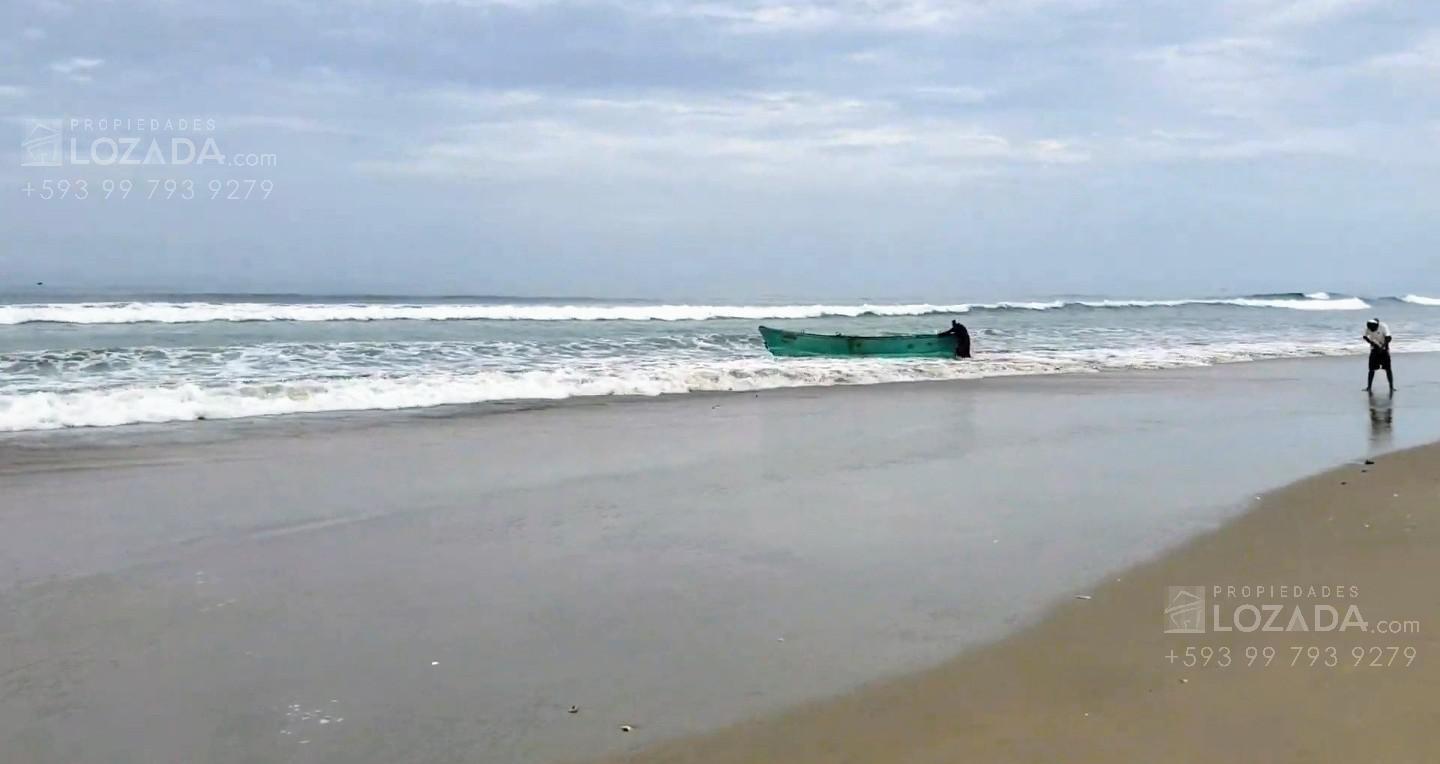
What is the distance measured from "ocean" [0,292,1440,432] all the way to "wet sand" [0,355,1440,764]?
1.84 m

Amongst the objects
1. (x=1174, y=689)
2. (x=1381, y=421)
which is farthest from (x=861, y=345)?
(x=1174, y=689)

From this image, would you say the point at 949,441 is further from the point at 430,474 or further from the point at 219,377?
the point at 219,377

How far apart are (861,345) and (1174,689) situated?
723 inches

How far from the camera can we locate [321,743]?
10.7 ft

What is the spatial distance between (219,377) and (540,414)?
5703 millimetres

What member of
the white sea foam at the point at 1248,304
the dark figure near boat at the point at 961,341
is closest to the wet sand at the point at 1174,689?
the dark figure near boat at the point at 961,341

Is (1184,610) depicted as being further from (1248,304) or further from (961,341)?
(1248,304)

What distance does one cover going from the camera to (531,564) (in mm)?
5348

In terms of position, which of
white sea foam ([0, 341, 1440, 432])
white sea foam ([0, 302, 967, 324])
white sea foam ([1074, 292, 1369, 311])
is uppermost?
white sea foam ([1074, 292, 1369, 311])

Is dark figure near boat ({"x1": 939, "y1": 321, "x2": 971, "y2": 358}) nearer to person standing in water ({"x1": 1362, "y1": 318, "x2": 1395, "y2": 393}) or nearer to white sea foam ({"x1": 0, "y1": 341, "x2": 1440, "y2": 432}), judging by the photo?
white sea foam ({"x1": 0, "y1": 341, "x2": 1440, "y2": 432})

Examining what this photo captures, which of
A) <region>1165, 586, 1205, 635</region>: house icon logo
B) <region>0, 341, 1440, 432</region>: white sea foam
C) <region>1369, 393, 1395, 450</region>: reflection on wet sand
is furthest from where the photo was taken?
<region>0, 341, 1440, 432</region>: white sea foam

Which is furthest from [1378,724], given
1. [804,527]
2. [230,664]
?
[230,664]

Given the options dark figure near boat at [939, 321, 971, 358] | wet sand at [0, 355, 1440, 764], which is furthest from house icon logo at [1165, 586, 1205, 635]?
dark figure near boat at [939, 321, 971, 358]

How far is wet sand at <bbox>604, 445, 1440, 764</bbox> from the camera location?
10.4 ft
